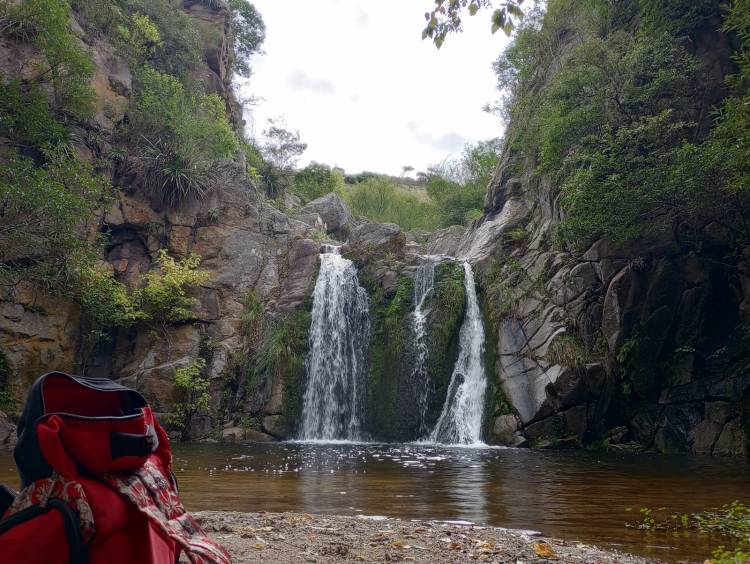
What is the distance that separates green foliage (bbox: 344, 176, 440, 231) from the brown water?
1126 inches

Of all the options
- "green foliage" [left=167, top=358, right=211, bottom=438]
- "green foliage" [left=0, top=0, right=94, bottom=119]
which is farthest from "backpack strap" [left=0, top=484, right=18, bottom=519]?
"green foliage" [left=0, top=0, right=94, bottom=119]

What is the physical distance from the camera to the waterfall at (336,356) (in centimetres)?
1612

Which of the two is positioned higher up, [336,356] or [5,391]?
[336,356]

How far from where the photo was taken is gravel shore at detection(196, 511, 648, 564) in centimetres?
382

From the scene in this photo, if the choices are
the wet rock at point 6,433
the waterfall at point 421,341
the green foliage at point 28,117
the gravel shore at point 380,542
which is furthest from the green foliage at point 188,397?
the gravel shore at point 380,542

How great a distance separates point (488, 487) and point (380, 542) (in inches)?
145

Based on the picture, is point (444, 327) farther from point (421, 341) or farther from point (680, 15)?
point (680, 15)

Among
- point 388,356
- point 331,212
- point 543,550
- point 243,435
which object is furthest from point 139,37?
point 543,550

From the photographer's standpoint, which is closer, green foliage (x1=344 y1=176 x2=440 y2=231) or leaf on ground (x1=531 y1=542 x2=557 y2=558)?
leaf on ground (x1=531 y1=542 x2=557 y2=558)

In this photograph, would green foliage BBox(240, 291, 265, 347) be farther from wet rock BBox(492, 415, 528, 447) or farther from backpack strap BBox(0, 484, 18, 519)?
backpack strap BBox(0, 484, 18, 519)

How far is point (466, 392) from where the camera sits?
615 inches

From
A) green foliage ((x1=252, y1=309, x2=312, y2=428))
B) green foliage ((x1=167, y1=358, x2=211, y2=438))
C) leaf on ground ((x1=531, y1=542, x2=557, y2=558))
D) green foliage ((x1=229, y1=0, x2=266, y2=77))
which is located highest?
green foliage ((x1=229, y1=0, x2=266, y2=77))

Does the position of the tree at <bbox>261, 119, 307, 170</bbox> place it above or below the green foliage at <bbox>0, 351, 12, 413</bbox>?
above

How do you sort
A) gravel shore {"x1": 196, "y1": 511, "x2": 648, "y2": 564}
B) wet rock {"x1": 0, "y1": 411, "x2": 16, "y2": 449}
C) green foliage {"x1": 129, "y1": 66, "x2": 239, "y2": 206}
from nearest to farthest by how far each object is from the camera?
gravel shore {"x1": 196, "y1": 511, "x2": 648, "y2": 564} < wet rock {"x1": 0, "y1": 411, "x2": 16, "y2": 449} < green foliage {"x1": 129, "y1": 66, "x2": 239, "y2": 206}
